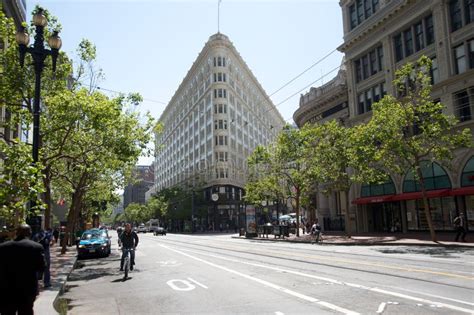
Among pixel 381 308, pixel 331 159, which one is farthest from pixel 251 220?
pixel 381 308

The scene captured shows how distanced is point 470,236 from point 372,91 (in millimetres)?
17007

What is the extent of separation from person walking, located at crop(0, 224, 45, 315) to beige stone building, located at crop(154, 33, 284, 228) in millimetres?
70827

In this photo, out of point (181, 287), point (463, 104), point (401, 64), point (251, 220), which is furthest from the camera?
point (251, 220)

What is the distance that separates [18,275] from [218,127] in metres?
73.9

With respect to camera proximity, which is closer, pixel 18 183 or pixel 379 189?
pixel 18 183

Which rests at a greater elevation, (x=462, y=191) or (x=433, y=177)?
(x=433, y=177)

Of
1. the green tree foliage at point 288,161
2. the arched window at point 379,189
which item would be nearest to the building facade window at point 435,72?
the arched window at point 379,189

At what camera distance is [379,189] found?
126 feet

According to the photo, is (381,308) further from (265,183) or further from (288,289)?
(265,183)

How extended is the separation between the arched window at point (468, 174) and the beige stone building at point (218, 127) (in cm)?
5206

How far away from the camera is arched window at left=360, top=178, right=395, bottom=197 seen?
37094 mm

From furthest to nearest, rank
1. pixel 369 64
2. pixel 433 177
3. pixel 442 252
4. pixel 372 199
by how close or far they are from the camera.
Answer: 1. pixel 369 64
2. pixel 372 199
3. pixel 433 177
4. pixel 442 252

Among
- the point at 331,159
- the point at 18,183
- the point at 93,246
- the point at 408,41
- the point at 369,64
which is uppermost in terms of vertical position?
the point at 408,41

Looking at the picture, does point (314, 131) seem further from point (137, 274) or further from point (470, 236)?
point (137, 274)
